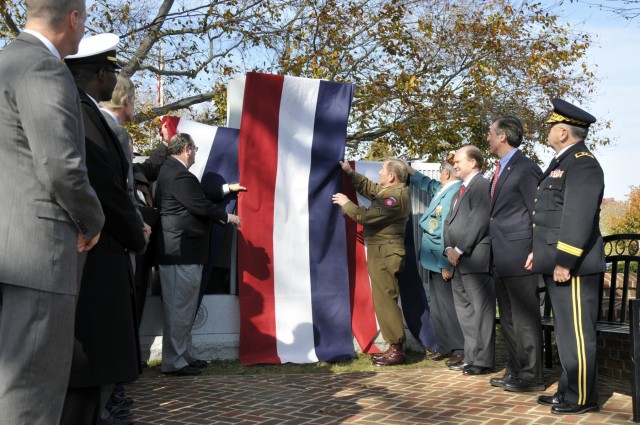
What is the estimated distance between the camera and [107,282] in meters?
2.88

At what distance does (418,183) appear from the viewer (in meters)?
7.24

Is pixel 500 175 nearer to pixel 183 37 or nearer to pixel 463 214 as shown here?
pixel 463 214

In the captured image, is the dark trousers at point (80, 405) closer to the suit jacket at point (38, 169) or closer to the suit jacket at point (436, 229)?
the suit jacket at point (38, 169)

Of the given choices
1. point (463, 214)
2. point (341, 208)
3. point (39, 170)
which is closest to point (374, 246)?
point (341, 208)

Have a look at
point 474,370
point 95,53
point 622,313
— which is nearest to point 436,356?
point 474,370

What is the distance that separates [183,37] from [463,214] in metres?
8.98

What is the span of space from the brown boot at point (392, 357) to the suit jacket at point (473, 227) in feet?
3.27

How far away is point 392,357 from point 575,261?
240 cm

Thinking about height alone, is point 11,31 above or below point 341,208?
above

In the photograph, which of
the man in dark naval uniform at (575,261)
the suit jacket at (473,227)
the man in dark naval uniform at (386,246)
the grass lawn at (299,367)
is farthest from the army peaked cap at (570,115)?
the grass lawn at (299,367)

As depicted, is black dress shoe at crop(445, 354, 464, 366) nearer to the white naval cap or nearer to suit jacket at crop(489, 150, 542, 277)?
suit jacket at crop(489, 150, 542, 277)

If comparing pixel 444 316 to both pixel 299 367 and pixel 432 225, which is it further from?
pixel 299 367

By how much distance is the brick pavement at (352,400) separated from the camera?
15.2 ft

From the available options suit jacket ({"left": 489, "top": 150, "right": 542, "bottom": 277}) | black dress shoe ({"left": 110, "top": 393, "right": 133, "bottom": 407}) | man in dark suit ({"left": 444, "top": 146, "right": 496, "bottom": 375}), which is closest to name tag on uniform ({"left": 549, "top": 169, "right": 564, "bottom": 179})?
suit jacket ({"left": 489, "top": 150, "right": 542, "bottom": 277})
